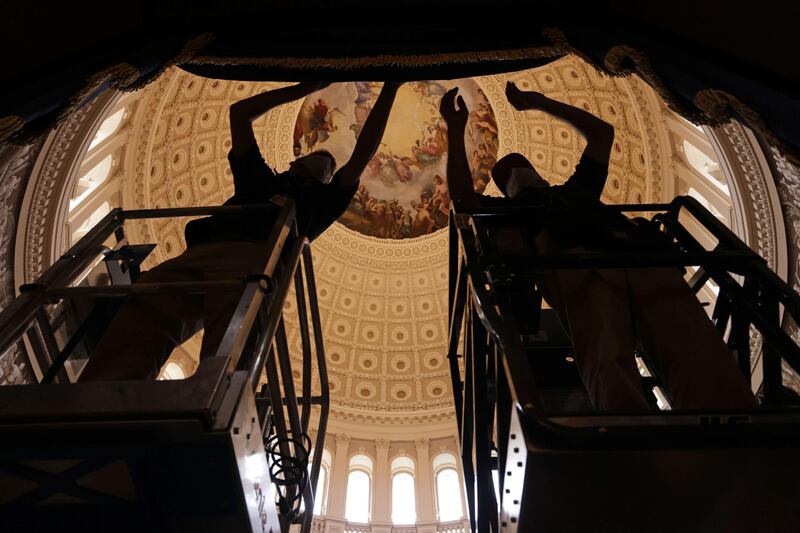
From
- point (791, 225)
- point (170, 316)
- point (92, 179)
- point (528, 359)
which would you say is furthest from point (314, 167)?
point (92, 179)

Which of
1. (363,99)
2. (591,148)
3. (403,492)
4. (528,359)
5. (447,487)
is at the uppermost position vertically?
(591,148)

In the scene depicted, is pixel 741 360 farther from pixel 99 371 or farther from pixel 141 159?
pixel 141 159

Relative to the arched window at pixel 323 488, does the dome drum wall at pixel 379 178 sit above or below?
above

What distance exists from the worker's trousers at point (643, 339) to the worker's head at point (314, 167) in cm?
180

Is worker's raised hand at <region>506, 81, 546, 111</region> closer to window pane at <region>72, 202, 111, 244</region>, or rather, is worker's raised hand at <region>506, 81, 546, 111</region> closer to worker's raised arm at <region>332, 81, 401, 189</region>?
worker's raised arm at <region>332, 81, 401, 189</region>

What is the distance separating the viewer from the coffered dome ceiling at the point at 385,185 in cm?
1430

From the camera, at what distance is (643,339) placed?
3.14 m

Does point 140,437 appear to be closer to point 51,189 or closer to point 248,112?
point 248,112

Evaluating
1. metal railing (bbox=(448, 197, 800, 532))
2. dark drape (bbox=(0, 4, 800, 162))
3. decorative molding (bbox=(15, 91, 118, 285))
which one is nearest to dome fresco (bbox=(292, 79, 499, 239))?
decorative molding (bbox=(15, 91, 118, 285))

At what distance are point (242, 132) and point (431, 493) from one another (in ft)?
41.1

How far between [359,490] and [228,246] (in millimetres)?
12923

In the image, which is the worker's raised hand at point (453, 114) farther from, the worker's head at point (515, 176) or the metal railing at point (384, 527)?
the metal railing at point (384, 527)

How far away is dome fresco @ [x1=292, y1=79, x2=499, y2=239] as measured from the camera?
17906 mm

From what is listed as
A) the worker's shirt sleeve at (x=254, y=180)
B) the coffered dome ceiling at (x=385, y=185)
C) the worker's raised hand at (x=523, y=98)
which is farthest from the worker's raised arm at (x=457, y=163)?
the coffered dome ceiling at (x=385, y=185)
